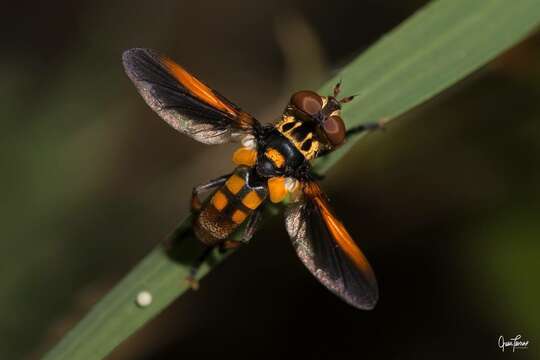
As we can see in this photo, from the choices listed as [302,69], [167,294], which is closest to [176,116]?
[167,294]

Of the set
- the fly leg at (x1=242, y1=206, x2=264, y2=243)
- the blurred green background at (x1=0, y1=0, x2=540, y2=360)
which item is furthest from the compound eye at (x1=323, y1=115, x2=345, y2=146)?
the blurred green background at (x1=0, y1=0, x2=540, y2=360)

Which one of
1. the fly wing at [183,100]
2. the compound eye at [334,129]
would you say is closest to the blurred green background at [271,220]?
the fly wing at [183,100]

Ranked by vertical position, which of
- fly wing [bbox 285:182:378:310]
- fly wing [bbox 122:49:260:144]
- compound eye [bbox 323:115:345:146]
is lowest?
fly wing [bbox 285:182:378:310]

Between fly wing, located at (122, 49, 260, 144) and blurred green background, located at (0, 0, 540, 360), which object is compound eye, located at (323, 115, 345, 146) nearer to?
fly wing, located at (122, 49, 260, 144)

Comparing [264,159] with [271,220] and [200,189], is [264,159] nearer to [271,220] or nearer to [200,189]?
[200,189]

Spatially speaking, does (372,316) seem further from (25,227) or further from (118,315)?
(25,227)
